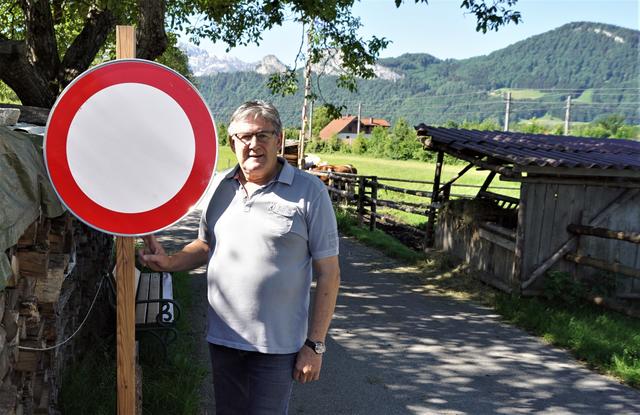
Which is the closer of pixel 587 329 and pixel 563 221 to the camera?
pixel 587 329

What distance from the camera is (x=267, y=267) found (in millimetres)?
2523

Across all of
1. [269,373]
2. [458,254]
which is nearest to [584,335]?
[458,254]

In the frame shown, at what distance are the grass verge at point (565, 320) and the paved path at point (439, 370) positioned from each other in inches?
7.8

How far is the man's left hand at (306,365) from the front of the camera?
2.59 m

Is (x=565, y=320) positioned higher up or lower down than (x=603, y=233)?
lower down

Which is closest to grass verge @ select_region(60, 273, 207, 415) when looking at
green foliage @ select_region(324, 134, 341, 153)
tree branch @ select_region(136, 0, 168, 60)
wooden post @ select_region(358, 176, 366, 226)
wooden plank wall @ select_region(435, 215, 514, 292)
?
tree branch @ select_region(136, 0, 168, 60)

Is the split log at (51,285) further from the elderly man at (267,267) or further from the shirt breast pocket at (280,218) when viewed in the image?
the shirt breast pocket at (280,218)

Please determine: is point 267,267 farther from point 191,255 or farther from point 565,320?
point 565,320

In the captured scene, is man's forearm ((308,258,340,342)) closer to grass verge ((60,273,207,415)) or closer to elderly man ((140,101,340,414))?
elderly man ((140,101,340,414))

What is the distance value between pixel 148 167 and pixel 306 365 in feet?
3.62

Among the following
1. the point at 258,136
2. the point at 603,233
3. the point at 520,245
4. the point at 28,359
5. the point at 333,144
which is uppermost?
the point at 333,144

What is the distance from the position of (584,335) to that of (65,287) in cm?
530

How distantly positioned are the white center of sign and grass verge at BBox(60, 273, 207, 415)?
2.21 m

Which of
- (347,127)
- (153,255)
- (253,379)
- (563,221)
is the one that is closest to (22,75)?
(153,255)
